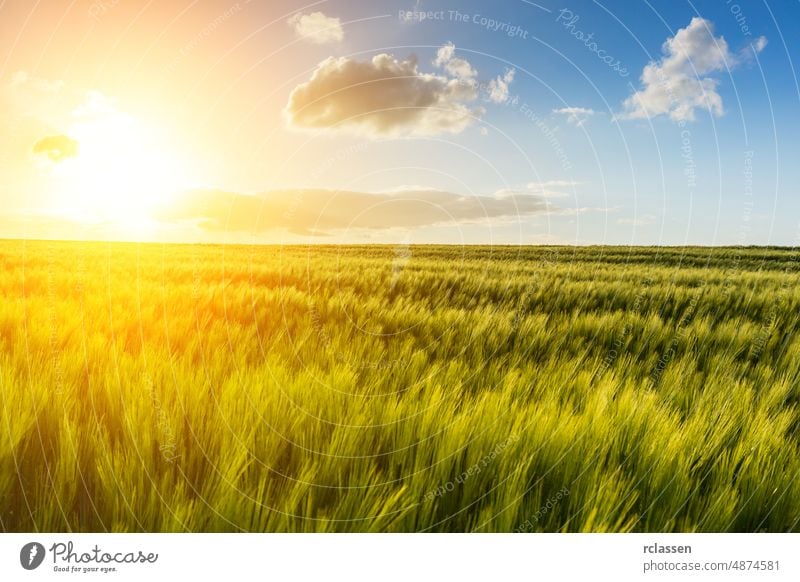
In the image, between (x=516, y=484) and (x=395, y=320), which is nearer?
(x=516, y=484)

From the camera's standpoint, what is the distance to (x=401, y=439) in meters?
1.40
